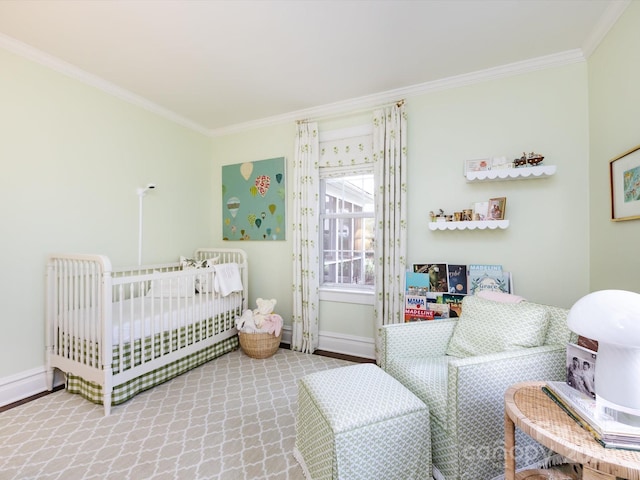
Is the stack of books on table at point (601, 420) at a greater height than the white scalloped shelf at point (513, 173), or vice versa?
the white scalloped shelf at point (513, 173)

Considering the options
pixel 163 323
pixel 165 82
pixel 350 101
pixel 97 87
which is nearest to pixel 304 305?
pixel 163 323

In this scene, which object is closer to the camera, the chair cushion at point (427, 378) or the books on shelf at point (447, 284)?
the chair cushion at point (427, 378)

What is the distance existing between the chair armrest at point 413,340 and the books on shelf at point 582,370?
72 cm

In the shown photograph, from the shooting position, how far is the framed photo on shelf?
160 cm

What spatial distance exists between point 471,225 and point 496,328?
0.96 meters

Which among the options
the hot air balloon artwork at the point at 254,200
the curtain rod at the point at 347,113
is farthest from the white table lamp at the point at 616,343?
the hot air balloon artwork at the point at 254,200

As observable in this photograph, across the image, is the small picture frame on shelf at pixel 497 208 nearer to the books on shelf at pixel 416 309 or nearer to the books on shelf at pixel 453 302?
the books on shelf at pixel 453 302

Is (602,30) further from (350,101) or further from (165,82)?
(165,82)

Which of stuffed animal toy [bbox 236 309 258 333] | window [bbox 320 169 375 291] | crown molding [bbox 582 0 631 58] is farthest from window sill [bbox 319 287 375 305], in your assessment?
crown molding [bbox 582 0 631 58]

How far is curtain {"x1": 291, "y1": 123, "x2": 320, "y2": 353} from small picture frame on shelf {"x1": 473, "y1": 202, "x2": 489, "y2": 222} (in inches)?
56.4

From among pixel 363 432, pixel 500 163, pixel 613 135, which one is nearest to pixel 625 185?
pixel 613 135

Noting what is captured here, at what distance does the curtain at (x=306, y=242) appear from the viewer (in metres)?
3.03

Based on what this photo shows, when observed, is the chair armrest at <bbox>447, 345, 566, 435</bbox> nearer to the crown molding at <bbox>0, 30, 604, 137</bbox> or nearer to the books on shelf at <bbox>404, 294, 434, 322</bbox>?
the books on shelf at <bbox>404, 294, 434, 322</bbox>

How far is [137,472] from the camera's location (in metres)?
1.46
